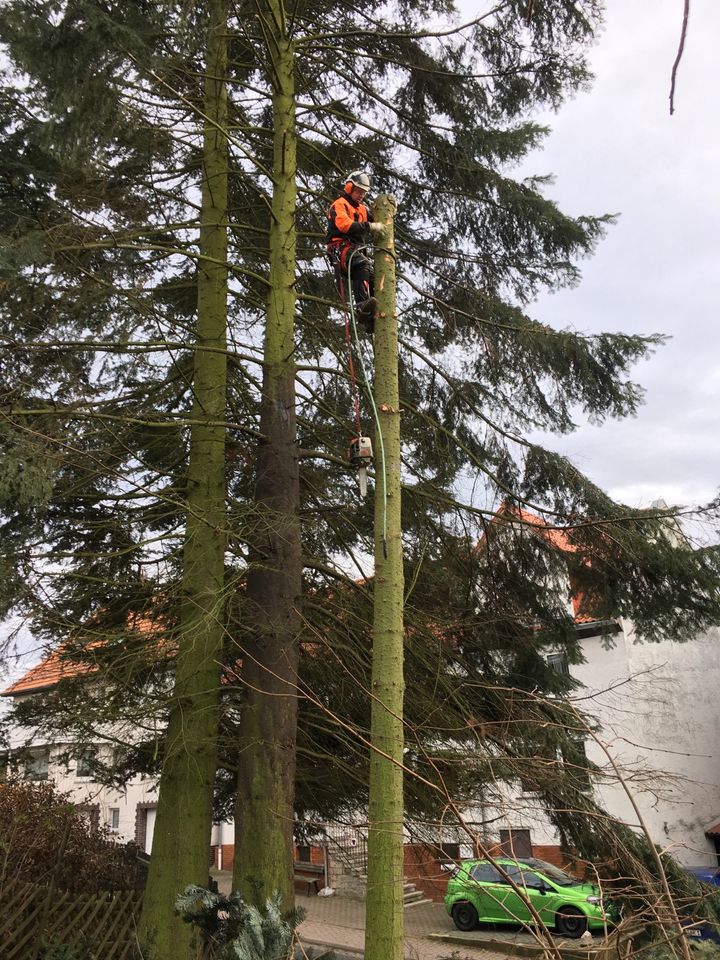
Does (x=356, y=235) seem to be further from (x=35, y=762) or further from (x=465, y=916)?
(x=465, y=916)

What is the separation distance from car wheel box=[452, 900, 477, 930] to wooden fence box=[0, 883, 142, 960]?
10.5m

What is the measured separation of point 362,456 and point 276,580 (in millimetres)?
3385

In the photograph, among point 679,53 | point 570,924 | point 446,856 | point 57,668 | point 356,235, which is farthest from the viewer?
point 570,924

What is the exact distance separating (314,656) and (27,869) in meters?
4.87

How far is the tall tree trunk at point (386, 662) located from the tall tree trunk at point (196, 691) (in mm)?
2184

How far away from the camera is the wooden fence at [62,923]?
7336mm

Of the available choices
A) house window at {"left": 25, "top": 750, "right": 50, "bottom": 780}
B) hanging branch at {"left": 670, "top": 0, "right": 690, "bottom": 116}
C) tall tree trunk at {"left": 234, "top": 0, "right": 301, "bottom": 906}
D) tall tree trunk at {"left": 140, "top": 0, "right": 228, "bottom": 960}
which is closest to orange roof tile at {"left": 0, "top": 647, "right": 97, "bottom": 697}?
tall tree trunk at {"left": 140, "top": 0, "right": 228, "bottom": 960}

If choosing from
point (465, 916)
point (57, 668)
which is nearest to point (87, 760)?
point (57, 668)

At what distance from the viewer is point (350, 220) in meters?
5.95

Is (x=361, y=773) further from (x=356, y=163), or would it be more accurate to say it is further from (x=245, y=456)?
(x=356, y=163)

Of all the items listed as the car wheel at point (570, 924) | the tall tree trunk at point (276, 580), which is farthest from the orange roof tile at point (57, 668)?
the car wheel at point (570, 924)

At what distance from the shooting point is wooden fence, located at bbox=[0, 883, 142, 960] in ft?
24.1

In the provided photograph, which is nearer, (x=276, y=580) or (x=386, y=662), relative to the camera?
(x=386, y=662)

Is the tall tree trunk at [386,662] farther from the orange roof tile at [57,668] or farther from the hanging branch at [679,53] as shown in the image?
the orange roof tile at [57,668]
